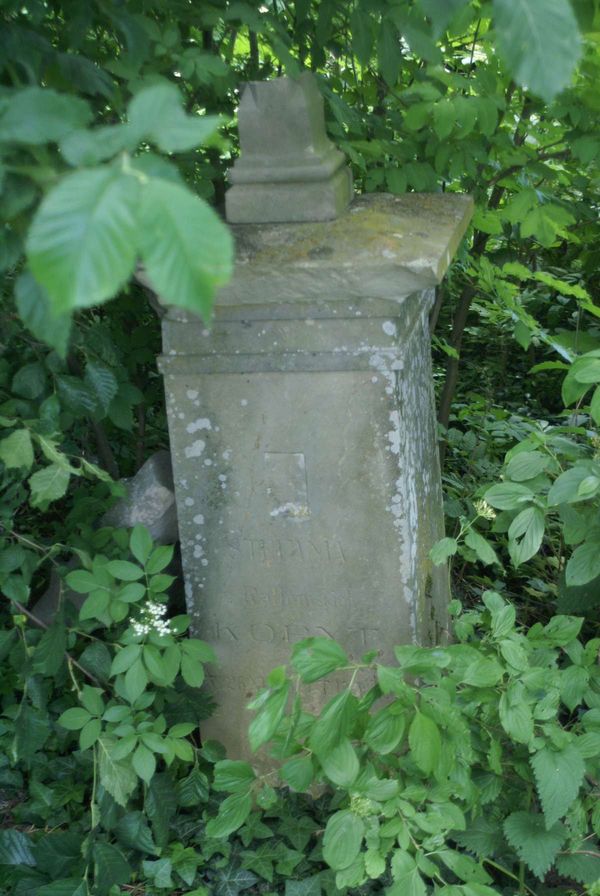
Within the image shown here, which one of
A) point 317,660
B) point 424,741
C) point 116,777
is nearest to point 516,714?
point 424,741

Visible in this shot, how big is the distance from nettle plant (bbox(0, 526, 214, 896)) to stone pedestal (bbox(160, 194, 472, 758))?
219mm

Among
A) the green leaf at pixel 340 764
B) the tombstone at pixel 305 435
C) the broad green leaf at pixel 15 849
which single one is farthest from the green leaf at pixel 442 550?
the broad green leaf at pixel 15 849

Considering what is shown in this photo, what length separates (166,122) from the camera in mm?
967

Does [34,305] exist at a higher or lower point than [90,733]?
higher

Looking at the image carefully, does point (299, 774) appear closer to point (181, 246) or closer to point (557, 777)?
point (557, 777)

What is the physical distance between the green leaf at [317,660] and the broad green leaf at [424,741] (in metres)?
0.19

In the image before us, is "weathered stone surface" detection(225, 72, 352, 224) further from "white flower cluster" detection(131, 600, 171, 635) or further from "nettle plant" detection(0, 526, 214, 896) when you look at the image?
Answer: "white flower cluster" detection(131, 600, 171, 635)

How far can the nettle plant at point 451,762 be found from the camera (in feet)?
5.99

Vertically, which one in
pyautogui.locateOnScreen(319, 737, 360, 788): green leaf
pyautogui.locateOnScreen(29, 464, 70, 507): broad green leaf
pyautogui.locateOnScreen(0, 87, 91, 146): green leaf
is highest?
pyautogui.locateOnScreen(0, 87, 91, 146): green leaf

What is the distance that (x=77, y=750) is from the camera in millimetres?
2504

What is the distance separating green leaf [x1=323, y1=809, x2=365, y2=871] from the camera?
1.82m

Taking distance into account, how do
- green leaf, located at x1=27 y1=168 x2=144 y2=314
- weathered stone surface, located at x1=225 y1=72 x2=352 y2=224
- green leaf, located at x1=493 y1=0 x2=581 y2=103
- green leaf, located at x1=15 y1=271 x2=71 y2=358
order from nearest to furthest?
green leaf, located at x1=27 y1=168 x2=144 y2=314
green leaf, located at x1=493 y1=0 x2=581 y2=103
green leaf, located at x1=15 y1=271 x2=71 y2=358
weathered stone surface, located at x1=225 y1=72 x2=352 y2=224

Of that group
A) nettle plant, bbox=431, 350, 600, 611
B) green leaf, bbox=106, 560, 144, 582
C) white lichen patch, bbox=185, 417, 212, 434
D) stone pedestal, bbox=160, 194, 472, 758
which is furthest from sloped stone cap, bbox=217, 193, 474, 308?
green leaf, bbox=106, 560, 144, 582

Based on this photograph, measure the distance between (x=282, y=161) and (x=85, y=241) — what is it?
150cm
